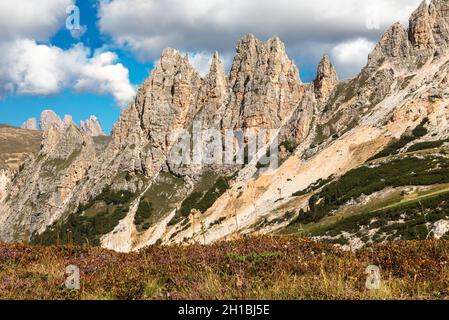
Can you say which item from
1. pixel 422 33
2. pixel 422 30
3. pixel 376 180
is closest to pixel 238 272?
pixel 376 180

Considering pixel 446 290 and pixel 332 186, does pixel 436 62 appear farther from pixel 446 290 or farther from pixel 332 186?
pixel 446 290

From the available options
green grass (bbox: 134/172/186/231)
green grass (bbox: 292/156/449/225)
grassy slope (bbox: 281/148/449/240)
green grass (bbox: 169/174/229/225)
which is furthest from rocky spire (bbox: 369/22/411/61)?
green grass (bbox: 134/172/186/231)

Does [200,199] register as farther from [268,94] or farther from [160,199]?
[268,94]

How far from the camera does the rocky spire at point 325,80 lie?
572ft

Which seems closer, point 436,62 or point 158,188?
point 436,62

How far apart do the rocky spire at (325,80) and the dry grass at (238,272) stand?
168 metres

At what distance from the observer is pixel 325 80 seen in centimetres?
17688

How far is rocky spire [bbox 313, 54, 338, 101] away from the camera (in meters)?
174

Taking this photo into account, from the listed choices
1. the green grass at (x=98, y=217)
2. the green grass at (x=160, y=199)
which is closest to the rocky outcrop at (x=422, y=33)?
the green grass at (x=160, y=199)

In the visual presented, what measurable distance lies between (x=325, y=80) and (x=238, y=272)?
176m

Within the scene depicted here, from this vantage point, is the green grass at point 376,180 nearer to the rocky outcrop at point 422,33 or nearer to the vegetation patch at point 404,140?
the vegetation patch at point 404,140

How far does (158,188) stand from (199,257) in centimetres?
18190

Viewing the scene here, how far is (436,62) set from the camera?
132m
